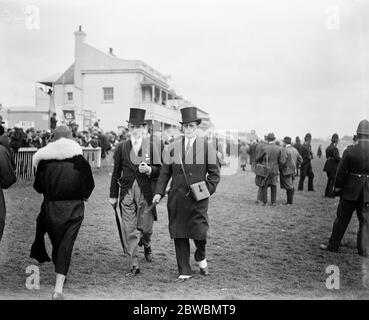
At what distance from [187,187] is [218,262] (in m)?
1.47

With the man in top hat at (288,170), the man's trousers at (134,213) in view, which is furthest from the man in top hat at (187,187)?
the man in top hat at (288,170)

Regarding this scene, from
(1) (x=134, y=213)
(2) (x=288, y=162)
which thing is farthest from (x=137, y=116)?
(2) (x=288, y=162)

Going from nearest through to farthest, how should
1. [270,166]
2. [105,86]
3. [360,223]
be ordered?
[360,223] < [270,166] < [105,86]

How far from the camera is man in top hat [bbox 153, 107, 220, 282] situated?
589 cm

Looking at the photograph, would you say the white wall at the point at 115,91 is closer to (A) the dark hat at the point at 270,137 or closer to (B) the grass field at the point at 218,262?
(A) the dark hat at the point at 270,137

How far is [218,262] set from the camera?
673 cm

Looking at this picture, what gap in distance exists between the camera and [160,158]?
6594 mm

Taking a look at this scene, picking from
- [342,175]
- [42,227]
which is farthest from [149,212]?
[342,175]

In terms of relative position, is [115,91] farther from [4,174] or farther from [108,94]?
A: [4,174]

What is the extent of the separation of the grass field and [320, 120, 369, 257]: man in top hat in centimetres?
38

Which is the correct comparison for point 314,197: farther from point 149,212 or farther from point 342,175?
point 149,212

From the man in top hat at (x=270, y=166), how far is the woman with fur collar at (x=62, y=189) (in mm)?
8712

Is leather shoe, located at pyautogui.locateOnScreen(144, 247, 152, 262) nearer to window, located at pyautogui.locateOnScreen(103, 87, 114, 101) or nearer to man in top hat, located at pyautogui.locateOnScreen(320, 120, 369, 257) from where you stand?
man in top hat, located at pyautogui.locateOnScreen(320, 120, 369, 257)

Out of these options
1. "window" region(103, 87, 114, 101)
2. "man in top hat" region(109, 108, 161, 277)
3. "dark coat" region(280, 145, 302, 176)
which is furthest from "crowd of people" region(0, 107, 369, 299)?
"window" region(103, 87, 114, 101)
